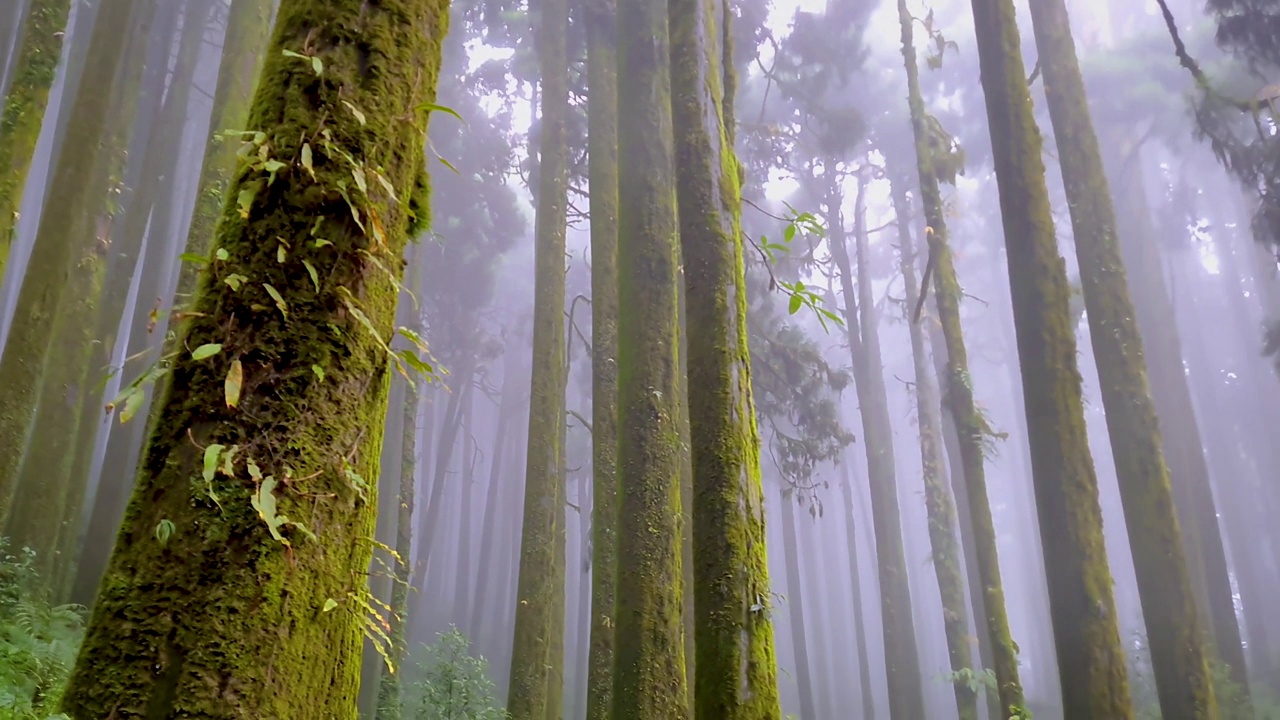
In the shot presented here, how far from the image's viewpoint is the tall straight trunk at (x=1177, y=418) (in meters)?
17.4

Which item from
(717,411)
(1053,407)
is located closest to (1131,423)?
(1053,407)

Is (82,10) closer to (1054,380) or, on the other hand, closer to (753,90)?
(753,90)

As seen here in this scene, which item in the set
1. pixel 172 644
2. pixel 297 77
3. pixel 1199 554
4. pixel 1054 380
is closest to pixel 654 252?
pixel 1054 380

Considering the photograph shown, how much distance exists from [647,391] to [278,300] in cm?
411

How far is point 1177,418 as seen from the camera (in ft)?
68.6

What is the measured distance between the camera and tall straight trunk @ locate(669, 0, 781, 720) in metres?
3.65

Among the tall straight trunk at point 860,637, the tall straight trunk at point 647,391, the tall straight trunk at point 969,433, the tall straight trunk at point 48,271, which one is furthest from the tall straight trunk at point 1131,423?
the tall straight trunk at point 860,637

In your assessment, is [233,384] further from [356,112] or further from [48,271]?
[48,271]

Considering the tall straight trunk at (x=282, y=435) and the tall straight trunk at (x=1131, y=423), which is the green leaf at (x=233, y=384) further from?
the tall straight trunk at (x=1131, y=423)

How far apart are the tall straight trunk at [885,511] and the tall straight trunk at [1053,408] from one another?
31.9 feet

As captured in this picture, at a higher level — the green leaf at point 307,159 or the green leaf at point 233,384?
the green leaf at point 307,159

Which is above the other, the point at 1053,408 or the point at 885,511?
the point at 885,511

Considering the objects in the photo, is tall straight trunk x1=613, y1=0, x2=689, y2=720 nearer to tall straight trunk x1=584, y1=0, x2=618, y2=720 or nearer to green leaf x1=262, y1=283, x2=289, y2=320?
tall straight trunk x1=584, y1=0, x2=618, y2=720

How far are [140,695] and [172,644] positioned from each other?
0.35ft
